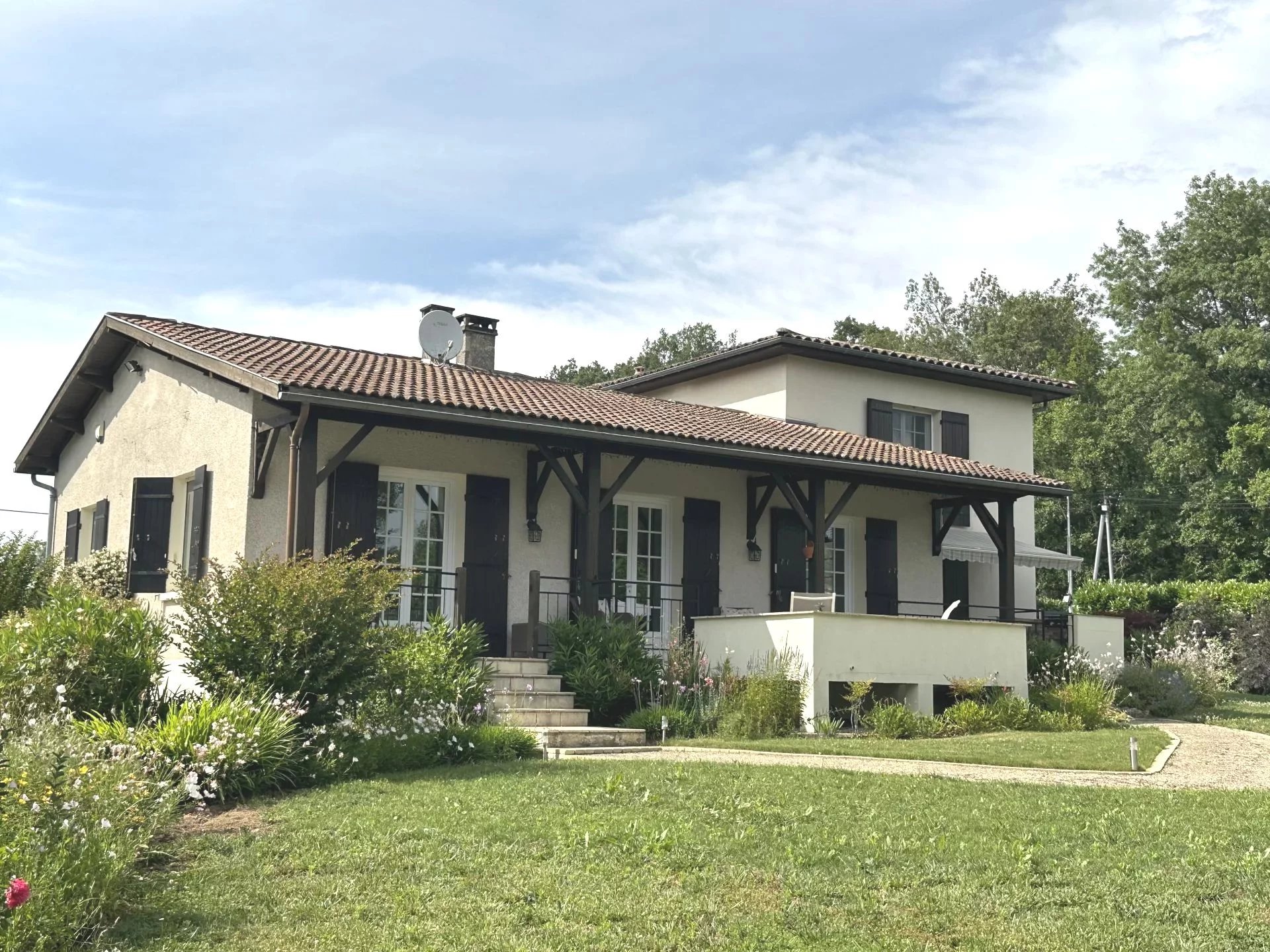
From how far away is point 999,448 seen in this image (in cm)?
2533

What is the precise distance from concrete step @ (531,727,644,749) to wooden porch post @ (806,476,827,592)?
5327 millimetres

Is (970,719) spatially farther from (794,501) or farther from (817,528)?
(794,501)

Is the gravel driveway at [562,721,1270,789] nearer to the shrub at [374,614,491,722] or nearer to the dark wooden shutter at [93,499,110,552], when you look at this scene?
the shrub at [374,614,491,722]

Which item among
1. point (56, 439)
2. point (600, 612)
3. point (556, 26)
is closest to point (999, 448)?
point (600, 612)

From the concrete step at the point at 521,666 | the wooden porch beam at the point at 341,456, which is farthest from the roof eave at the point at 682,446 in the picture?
the concrete step at the point at 521,666

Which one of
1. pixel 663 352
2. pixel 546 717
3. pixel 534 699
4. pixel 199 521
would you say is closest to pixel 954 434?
pixel 534 699

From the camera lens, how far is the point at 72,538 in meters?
20.5

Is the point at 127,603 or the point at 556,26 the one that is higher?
the point at 556,26

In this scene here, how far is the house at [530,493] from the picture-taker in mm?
15023

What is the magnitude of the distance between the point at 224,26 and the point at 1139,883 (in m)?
10.7

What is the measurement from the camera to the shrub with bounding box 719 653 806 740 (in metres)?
14.2

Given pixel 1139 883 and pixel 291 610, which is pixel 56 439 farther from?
pixel 1139 883

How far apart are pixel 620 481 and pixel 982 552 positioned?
8.66 m

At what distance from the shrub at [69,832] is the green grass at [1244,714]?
1407 cm
